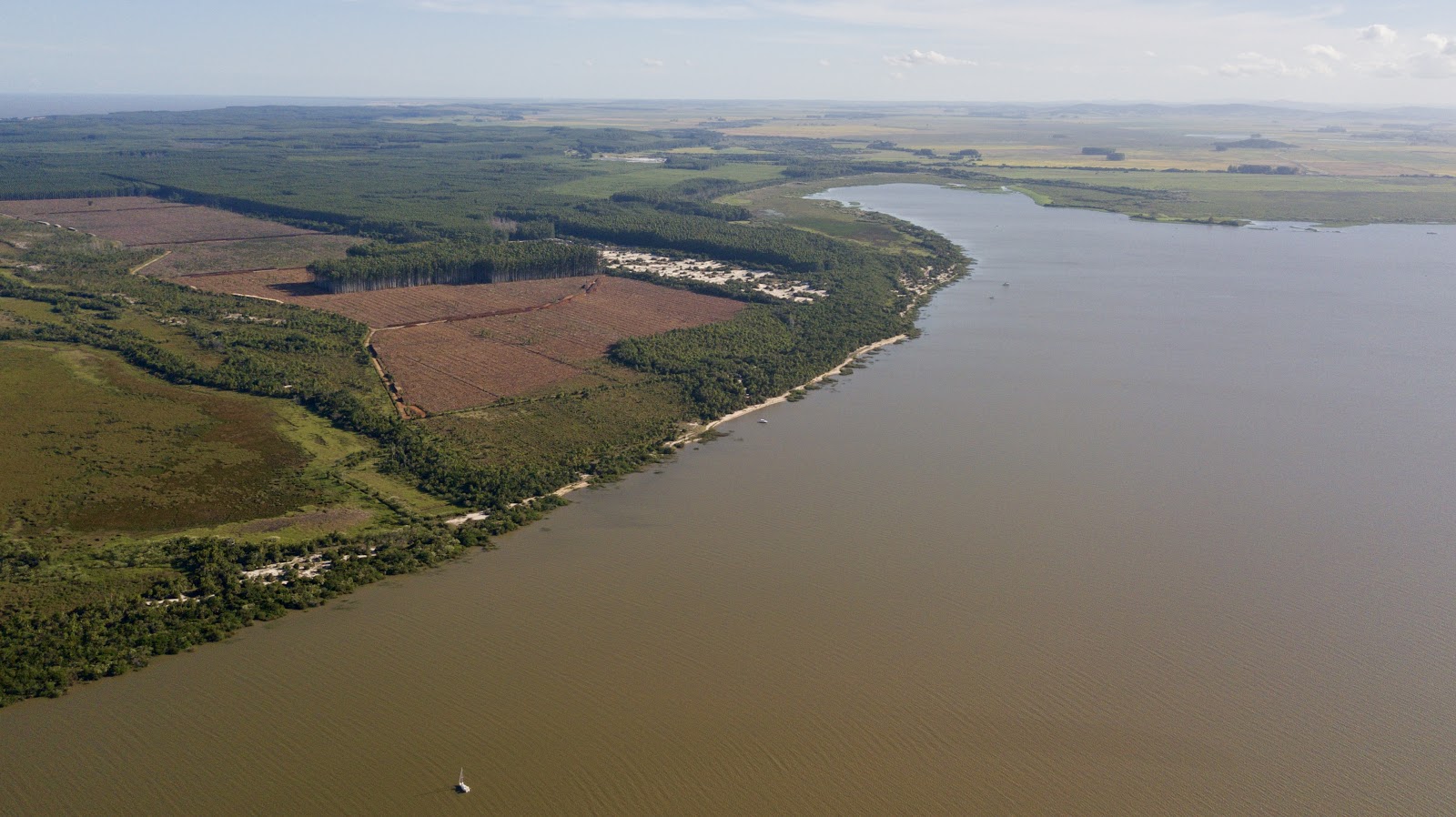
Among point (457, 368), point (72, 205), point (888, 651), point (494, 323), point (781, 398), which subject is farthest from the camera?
point (72, 205)

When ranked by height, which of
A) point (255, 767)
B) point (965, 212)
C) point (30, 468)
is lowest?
point (255, 767)

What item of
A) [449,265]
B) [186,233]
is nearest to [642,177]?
[186,233]

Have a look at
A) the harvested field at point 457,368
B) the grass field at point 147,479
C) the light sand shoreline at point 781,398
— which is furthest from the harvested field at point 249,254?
the light sand shoreline at point 781,398

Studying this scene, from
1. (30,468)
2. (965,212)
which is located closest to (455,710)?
(30,468)

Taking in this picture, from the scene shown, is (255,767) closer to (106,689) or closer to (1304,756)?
(106,689)

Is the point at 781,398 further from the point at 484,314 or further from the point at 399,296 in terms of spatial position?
the point at 399,296

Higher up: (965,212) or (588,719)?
(965,212)

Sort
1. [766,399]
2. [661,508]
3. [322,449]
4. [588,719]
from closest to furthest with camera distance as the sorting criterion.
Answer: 1. [588,719]
2. [661,508]
3. [322,449]
4. [766,399]
